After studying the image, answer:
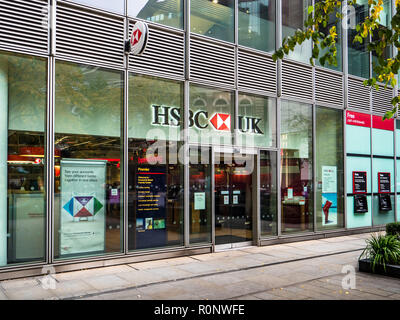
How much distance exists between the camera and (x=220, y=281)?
7.57 m

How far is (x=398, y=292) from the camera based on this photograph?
6.82 m

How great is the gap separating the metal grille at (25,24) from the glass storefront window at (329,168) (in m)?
9.16

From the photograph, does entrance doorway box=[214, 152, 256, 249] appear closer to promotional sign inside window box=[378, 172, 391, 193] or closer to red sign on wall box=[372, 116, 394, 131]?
red sign on wall box=[372, 116, 394, 131]

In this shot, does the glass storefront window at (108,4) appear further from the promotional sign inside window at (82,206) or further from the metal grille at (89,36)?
the promotional sign inside window at (82,206)

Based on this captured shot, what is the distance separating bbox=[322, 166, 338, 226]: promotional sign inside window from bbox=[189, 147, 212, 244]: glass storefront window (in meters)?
4.93

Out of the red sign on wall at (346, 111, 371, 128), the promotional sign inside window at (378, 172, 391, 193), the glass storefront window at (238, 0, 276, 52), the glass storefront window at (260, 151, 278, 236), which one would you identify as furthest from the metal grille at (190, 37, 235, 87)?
the promotional sign inside window at (378, 172, 391, 193)

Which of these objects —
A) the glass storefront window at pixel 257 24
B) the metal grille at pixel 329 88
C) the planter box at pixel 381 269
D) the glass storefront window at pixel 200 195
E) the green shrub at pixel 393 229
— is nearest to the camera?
the planter box at pixel 381 269

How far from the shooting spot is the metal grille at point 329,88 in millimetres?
13336

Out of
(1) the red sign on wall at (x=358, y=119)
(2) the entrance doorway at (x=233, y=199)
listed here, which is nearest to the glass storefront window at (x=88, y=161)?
(2) the entrance doorway at (x=233, y=199)

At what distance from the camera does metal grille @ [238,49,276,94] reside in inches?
447

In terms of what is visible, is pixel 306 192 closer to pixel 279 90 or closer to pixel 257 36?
pixel 279 90

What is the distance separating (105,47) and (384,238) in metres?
7.59
